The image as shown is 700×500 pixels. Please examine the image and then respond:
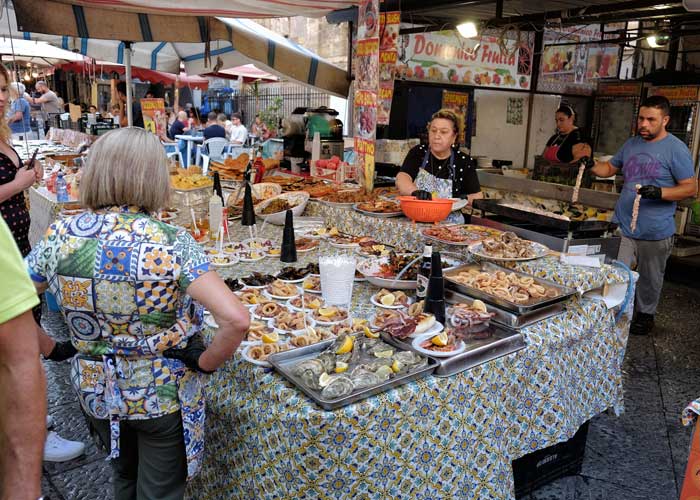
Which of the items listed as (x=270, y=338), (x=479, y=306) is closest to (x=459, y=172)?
(x=479, y=306)

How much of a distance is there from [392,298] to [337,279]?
34 cm

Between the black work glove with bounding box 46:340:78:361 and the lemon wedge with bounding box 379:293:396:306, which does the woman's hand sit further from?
the lemon wedge with bounding box 379:293:396:306

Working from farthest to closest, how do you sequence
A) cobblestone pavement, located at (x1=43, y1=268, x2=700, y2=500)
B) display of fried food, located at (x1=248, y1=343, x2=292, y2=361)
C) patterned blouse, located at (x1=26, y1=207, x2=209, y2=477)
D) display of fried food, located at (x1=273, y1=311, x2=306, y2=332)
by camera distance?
cobblestone pavement, located at (x1=43, y1=268, x2=700, y2=500) < display of fried food, located at (x1=273, y1=311, x2=306, y2=332) < display of fried food, located at (x1=248, y1=343, x2=292, y2=361) < patterned blouse, located at (x1=26, y1=207, x2=209, y2=477)

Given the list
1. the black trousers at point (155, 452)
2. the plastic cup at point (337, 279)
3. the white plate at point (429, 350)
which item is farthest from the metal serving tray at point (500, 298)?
the black trousers at point (155, 452)

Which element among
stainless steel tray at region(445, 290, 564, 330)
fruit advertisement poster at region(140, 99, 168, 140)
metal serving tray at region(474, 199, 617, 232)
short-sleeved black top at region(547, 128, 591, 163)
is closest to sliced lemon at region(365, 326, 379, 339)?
stainless steel tray at region(445, 290, 564, 330)

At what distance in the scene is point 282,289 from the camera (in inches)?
118

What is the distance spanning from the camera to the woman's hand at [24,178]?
3314 mm

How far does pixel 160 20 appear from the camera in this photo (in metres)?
5.89

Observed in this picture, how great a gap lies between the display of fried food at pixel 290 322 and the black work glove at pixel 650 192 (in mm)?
3702

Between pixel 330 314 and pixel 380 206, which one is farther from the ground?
pixel 380 206

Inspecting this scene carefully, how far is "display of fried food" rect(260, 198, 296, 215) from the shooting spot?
15.4 feet

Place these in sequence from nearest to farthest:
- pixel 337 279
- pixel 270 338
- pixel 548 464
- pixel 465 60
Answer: pixel 270 338, pixel 337 279, pixel 548 464, pixel 465 60

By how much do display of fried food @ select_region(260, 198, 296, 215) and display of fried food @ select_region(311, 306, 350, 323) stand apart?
211 centimetres

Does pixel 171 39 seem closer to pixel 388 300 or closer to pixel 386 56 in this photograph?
pixel 386 56
